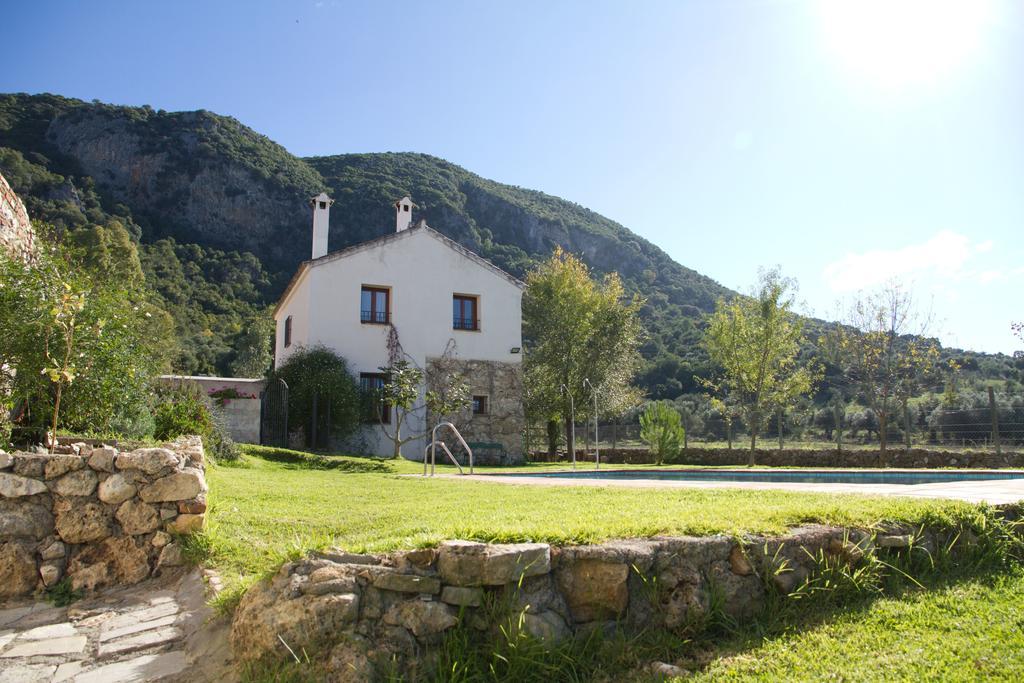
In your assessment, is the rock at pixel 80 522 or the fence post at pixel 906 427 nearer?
the rock at pixel 80 522

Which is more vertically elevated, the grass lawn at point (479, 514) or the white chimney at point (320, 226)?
the white chimney at point (320, 226)

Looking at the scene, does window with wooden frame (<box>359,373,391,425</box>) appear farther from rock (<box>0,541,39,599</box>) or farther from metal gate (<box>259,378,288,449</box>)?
rock (<box>0,541,39,599</box>)

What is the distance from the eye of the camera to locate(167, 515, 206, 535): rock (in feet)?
16.7

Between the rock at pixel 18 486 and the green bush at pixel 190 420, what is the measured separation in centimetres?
409

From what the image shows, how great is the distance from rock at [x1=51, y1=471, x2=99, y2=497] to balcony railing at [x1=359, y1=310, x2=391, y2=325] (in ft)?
51.7

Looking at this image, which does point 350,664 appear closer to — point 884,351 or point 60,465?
A: point 60,465

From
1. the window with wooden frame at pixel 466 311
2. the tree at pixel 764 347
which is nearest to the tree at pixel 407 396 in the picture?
the window with wooden frame at pixel 466 311

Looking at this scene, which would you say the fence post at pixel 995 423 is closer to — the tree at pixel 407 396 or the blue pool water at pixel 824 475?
the blue pool water at pixel 824 475

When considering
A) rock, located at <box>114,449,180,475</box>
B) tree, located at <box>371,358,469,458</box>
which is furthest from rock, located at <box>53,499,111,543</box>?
tree, located at <box>371,358,469,458</box>

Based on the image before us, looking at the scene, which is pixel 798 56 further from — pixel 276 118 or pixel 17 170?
pixel 17 170

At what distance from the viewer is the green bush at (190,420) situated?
9.63 meters

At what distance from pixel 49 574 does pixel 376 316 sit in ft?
53.8

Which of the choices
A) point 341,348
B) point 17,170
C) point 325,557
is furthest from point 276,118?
point 17,170

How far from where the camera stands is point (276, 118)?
69.9 feet
